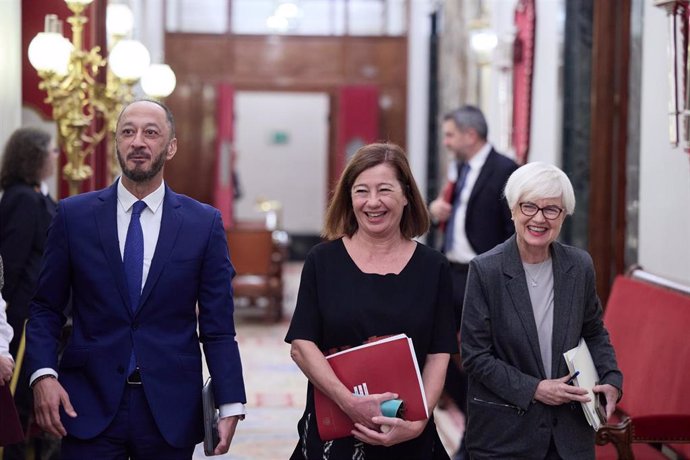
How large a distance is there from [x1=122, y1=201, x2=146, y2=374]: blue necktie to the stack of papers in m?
1.37

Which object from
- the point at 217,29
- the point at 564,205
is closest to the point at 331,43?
the point at 217,29

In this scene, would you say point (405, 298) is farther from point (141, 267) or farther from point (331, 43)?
point (331, 43)

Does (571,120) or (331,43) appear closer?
(571,120)

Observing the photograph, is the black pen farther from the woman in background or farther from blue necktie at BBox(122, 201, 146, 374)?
the woman in background

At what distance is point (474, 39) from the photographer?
12.3m

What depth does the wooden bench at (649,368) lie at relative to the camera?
Answer: 4879 millimetres

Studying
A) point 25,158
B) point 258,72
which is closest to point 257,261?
point 258,72

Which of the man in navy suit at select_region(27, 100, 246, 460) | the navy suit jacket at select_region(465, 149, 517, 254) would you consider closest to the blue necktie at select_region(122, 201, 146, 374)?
the man in navy suit at select_region(27, 100, 246, 460)

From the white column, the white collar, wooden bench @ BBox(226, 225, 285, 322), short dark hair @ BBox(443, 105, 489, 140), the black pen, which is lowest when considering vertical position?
wooden bench @ BBox(226, 225, 285, 322)

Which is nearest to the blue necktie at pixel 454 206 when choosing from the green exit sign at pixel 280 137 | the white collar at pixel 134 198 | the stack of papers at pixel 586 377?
the stack of papers at pixel 586 377

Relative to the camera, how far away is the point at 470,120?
293 inches

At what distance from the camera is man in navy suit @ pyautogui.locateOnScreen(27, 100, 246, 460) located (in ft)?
12.1

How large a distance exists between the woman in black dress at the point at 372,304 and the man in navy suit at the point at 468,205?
3110 mm

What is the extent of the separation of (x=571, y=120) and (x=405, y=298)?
4.97m
